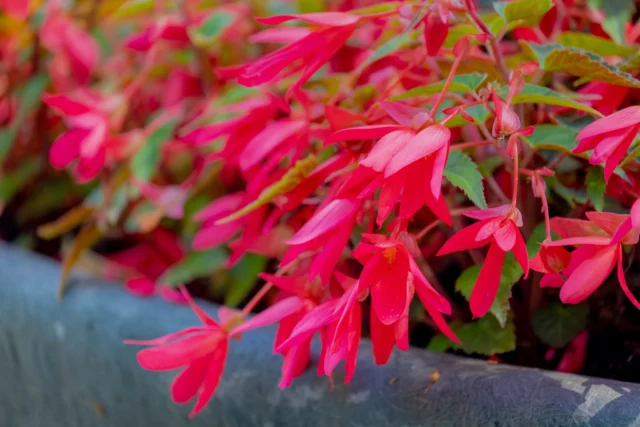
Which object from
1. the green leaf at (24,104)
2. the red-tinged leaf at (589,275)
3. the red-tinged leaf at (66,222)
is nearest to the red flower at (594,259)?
the red-tinged leaf at (589,275)

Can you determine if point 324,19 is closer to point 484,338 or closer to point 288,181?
point 288,181

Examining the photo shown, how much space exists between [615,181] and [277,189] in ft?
0.64

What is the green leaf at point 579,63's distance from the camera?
13.6 inches

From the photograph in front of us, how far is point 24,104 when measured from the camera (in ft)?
2.57

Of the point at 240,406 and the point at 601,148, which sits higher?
the point at 601,148

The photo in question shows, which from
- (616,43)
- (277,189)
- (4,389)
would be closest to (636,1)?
(616,43)

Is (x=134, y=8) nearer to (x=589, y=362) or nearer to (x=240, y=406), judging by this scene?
(x=240, y=406)

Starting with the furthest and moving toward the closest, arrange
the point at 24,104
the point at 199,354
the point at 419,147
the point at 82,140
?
the point at 24,104
the point at 82,140
the point at 199,354
the point at 419,147

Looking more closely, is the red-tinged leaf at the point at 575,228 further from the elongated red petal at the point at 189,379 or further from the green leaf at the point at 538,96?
the elongated red petal at the point at 189,379

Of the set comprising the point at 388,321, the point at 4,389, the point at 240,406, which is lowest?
the point at 4,389

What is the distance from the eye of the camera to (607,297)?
0.44 metres

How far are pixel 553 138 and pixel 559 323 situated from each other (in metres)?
0.12

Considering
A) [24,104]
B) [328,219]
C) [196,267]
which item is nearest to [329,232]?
[328,219]

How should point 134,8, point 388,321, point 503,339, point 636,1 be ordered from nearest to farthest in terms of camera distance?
point 388,321
point 503,339
point 636,1
point 134,8
